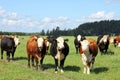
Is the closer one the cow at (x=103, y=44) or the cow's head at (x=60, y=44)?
the cow's head at (x=60, y=44)

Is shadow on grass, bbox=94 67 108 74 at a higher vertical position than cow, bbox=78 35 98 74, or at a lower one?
lower

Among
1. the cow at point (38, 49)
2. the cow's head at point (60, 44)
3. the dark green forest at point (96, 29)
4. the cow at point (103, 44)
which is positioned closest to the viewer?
the cow's head at point (60, 44)

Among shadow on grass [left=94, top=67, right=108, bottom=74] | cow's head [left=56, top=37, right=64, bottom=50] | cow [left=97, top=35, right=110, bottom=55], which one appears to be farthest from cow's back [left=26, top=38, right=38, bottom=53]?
cow [left=97, top=35, right=110, bottom=55]

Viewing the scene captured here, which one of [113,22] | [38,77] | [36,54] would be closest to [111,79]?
[38,77]

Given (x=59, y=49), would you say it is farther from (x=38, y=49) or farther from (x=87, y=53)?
(x=87, y=53)

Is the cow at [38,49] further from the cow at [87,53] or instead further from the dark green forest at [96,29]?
the dark green forest at [96,29]

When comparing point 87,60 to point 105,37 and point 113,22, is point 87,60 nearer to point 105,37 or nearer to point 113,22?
point 105,37

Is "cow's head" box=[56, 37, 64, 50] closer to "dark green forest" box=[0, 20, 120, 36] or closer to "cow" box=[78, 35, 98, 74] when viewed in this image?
"cow" box=[78, 35, 98, 74]

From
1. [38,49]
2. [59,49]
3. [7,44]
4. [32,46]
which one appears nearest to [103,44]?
[7,44]

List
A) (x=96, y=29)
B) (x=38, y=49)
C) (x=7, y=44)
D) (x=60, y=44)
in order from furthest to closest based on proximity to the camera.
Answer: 1. (x=96, y=29)
2. (x=7, y=44)
3. (x=38, y=49)
4. (x=60, y=44)

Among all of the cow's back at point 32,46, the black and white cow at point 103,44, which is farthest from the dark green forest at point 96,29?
the cow's back at point 32,46

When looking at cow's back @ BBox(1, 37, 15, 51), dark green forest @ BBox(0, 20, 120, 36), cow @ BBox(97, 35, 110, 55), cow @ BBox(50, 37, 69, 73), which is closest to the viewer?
cow @ BBox(50, 37, 69, 73)

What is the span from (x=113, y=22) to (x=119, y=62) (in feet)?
342

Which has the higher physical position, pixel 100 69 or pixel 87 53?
pixel 87 53
